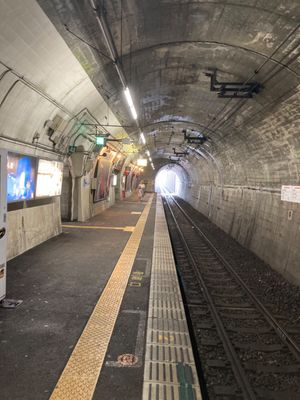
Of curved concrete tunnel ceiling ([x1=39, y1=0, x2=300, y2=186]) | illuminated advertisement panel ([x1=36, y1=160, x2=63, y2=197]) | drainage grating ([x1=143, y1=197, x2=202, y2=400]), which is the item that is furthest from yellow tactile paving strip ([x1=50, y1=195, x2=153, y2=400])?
curved concrete tunnel ceiling ([x1=39, y1=0, x2=300, y2=186])

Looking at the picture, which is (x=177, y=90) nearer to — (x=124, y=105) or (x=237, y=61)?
(x=124, y=105)

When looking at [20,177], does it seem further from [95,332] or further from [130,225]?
[130,225]

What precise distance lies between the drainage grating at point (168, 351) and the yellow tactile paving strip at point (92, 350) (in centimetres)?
51

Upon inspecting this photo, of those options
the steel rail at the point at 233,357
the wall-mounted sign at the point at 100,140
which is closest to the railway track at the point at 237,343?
the steel rail at the point at 233,357

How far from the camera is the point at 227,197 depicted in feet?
57.8

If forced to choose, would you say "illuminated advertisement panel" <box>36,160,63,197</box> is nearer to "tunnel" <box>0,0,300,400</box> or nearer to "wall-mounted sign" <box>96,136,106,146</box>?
"tunnel" <box>0,0,300,400</box>

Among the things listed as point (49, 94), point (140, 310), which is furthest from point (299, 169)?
point (49, 94)

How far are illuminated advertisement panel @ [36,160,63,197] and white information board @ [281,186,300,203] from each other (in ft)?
22.2

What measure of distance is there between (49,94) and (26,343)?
5.85 meters

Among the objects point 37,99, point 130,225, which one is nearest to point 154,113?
point 130,225

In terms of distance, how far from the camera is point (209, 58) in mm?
8172

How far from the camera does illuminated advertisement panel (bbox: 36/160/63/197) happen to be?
8.66 meters

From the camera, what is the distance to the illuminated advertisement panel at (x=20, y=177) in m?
7.05

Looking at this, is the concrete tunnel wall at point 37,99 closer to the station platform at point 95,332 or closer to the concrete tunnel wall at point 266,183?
the station platform at point 95,332
